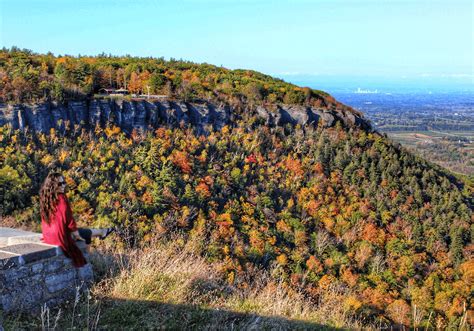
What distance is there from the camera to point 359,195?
1287 inches

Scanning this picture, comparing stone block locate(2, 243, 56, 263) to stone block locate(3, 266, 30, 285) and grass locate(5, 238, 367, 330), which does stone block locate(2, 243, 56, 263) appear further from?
grass locate(5, 238, 367, 330)

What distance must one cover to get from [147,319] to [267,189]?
2596 centimetres

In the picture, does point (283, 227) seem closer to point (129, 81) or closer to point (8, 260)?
point (129, 81)

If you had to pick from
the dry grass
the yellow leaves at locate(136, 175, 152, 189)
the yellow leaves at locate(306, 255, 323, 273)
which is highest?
the dry grass

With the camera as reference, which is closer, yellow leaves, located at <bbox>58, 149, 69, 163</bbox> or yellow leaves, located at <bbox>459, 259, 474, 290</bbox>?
yellow leaves, located at <bbox>58, 149, 69, 163</bbox>

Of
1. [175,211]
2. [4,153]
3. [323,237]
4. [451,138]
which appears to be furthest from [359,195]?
[451,138]

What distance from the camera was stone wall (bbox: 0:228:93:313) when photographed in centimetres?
427

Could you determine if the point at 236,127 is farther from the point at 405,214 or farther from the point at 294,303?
the point at 294,303

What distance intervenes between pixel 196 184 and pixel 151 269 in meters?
23.2

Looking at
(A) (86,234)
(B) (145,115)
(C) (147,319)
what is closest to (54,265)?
(A) (86,234)

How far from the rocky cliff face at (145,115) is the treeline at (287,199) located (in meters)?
0.87

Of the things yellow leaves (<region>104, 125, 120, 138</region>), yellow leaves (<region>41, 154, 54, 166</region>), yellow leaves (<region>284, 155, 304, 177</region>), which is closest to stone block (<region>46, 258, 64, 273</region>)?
yellow leaves (<region>41, 154, 54, 166</region>)

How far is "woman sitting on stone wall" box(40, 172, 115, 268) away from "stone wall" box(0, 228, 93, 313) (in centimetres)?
9

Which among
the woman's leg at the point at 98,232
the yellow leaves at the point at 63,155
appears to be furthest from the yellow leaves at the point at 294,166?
the woman's leg at the point at 98,232
